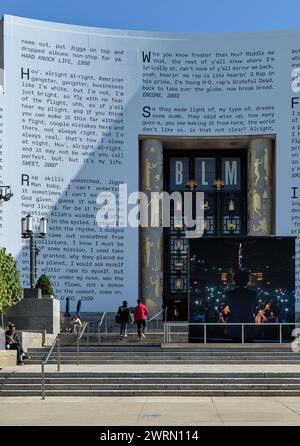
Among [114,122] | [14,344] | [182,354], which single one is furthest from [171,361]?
[114,122]

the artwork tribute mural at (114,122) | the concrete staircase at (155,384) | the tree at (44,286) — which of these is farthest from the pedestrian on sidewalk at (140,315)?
the artwork tribute mural at (114,122)

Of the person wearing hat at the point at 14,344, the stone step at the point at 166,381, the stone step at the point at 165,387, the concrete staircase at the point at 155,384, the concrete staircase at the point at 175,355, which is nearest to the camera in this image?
the concrete staircase at the point at 155,384

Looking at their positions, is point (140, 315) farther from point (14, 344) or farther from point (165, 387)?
point (165, 387)

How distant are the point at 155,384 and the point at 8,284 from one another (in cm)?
1245

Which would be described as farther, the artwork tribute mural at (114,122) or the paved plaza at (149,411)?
the artwork tribute mural at (114,122)

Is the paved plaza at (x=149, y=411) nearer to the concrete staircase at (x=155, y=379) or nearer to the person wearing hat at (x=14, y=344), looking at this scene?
the concrete staircase at (x=155, y=379)

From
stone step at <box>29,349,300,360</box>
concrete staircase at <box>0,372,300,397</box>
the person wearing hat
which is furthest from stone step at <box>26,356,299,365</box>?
concrete staircase at <box>0,372,300,397</box>

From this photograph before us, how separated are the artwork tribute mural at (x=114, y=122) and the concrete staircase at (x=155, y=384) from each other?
17.7 meters

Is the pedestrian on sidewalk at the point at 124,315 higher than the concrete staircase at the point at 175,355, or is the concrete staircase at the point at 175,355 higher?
the pedestrian on sidewalk at the point at 124,315

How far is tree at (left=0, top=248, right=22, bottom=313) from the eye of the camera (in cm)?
2672

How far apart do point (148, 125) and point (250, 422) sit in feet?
88.0

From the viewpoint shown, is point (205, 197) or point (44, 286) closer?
point (44, 286)

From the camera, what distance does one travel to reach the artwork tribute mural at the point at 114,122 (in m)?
35.0

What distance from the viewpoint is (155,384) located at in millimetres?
16422
